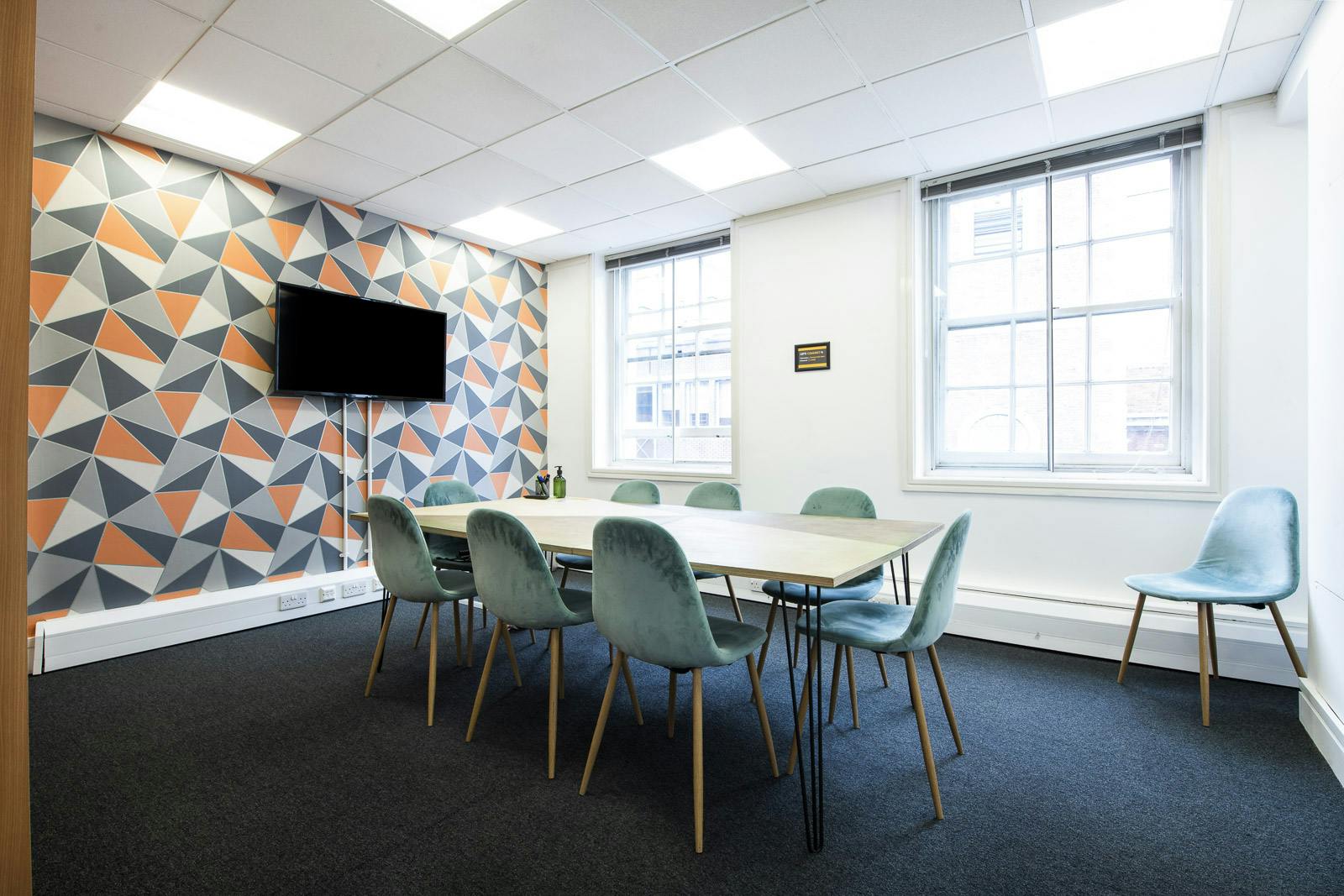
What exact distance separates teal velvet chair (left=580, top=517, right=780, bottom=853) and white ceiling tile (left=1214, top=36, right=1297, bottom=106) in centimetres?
341

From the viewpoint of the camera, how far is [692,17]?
2549mm

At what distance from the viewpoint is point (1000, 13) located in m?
2.53

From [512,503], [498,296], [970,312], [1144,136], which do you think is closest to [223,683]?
[512,503]

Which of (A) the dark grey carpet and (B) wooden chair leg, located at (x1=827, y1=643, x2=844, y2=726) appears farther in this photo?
(B) wooden chair leg, located at (x1=827, y1=643, x2=844, y2=726)

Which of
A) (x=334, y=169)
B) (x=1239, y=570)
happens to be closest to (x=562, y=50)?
(x=334, y=169)

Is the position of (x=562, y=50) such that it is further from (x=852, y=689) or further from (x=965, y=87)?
(x=852, y=689)

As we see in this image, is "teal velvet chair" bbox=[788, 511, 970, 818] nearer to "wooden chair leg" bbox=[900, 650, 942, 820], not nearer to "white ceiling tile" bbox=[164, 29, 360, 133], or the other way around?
"wooden chair leg" bbox=[900, 650, 942, 820]

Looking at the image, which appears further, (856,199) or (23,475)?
(856,199)

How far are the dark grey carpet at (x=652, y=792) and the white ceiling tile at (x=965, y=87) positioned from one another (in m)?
2.89

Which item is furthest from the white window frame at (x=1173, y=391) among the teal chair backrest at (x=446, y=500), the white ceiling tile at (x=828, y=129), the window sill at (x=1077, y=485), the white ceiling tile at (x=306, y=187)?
the white ceiling tile at (x=306, y=187)

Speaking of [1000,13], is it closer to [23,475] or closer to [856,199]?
[856,199]

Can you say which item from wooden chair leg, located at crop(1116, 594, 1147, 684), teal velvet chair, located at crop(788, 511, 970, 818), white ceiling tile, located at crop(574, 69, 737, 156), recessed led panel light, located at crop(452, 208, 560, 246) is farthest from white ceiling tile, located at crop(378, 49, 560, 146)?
wooden chair leg, located at crop(1116, 594, 1147, 684)

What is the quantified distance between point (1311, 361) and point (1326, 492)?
0.59 m

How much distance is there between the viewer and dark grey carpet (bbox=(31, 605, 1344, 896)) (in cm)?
165
